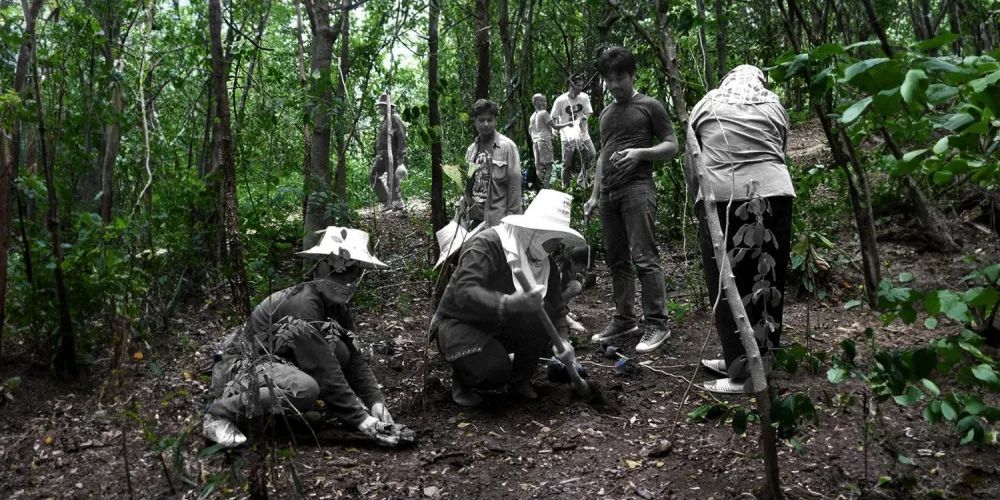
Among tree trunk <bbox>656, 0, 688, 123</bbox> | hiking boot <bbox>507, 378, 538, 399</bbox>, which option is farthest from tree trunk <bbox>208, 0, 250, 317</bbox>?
tree trunk <bbox>656, 0, 688, 123</bbox>

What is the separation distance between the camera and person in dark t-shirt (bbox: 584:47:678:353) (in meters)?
4.68

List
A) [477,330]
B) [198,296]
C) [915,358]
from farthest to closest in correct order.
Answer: [198,296], [477,330], [915,358]

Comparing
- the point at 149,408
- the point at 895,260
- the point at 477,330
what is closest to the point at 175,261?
the point at 149,408

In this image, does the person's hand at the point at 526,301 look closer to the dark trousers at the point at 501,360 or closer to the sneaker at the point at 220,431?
the dark trousers at the point at 501,360

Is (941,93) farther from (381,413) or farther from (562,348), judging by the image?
(381,413)

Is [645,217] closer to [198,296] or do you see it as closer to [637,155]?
[637,155]

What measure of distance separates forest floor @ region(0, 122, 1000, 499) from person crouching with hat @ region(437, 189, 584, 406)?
0.68 feet

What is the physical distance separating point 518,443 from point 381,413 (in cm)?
73

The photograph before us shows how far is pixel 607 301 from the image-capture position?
6.85 metres

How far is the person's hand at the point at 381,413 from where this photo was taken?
156 inches

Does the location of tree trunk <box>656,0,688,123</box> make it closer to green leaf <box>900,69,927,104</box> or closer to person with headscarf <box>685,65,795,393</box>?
person with headscarf <box>685,65,795,393</box>

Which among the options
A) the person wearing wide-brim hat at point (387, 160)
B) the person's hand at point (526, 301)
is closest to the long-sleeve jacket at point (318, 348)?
the person's hand at point (526, 301)

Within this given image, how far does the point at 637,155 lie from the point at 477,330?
56.2 inches

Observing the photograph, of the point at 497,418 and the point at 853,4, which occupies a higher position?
the point at 853,4
